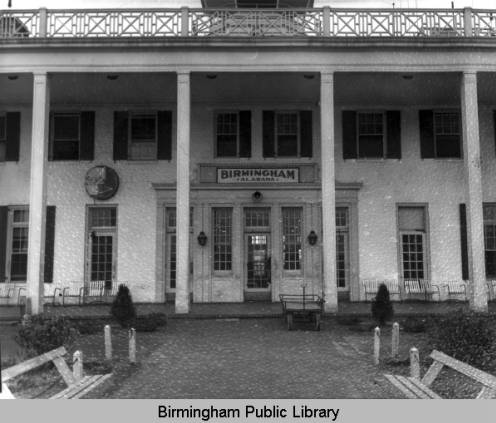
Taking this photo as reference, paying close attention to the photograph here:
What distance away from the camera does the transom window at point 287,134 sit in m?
18.0

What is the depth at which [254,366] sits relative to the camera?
9.04 meters

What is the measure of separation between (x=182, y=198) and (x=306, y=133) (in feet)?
18.0

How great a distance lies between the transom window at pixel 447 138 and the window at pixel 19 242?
13.3 m

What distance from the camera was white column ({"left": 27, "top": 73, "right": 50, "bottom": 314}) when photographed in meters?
14.0

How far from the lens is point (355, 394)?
23.9 ft

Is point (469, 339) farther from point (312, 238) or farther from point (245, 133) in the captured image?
point (245, 133)

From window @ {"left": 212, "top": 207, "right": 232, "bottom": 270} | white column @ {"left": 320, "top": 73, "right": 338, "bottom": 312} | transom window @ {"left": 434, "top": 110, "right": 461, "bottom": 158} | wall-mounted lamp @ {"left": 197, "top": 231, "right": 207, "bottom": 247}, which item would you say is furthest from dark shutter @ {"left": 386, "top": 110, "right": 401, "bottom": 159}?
wall-mounted lamp @ {"left": 197, "top": 231, "right": 207, "bottom": 247}

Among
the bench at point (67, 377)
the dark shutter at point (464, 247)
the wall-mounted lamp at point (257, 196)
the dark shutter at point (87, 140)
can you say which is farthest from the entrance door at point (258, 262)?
the bench at point (67, 377)

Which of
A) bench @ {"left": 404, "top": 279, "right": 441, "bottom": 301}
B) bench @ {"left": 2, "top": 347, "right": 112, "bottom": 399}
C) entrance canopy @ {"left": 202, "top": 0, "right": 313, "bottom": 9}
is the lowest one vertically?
bench @ {"left": 2, "top": 347, "right": 112, "bottom": 399}

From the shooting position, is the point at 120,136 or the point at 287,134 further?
the point at 287,134

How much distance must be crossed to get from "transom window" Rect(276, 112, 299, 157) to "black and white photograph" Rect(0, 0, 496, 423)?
0.16ft

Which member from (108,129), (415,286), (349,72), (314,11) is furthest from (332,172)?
(108,129)

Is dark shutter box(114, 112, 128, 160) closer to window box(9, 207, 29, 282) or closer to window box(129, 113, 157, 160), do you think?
window box(129, 113, 157, 160)

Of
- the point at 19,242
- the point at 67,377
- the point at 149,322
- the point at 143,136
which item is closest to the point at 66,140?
the point at 143,136
